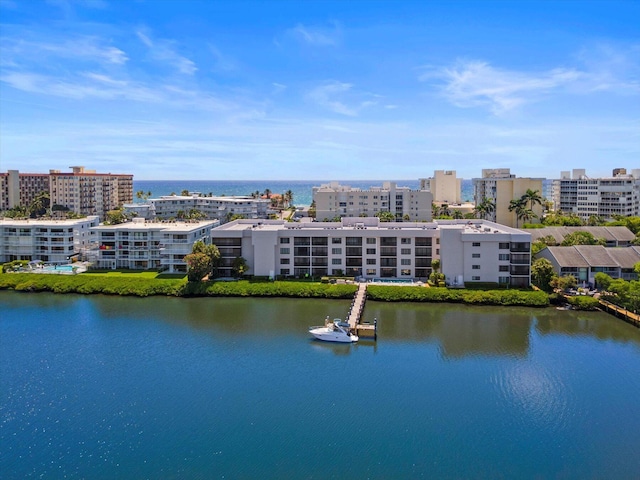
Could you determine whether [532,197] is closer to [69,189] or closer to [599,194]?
[599,194]

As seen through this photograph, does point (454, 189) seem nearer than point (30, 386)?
No

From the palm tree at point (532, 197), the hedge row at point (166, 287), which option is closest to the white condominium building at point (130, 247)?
the hedge row at point (166, 287)

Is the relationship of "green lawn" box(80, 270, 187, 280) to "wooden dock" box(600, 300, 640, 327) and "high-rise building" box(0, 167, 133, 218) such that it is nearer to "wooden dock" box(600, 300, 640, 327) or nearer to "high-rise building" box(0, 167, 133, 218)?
"wooden dock" box(600, 300, 640, 327)

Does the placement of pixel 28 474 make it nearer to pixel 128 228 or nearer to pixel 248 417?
pixel 248 417

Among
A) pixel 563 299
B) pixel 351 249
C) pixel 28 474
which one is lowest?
pixel 28 474

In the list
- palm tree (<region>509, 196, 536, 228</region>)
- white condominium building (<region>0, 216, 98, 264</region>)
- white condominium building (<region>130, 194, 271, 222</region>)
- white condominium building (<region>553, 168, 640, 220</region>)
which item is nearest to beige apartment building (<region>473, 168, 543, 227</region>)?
palm tree (<region>509, 196, 536, 228</region>)

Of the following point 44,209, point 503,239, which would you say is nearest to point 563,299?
point 503,239

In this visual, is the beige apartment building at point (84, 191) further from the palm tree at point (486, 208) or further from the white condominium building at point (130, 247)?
the palm tree at point (486, 208)
